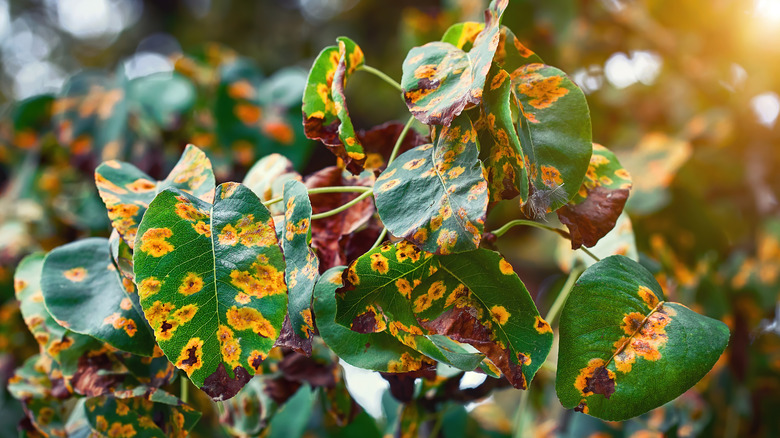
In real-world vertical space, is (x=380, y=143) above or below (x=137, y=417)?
above

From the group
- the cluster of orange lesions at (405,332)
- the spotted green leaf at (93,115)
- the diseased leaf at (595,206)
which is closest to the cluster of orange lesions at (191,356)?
the cluster of orange lesions at (405,332)

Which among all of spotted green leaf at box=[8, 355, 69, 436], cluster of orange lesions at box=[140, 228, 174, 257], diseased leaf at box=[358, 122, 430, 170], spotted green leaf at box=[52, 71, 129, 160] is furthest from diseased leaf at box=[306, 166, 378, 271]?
spotted green leaf at box=[52, 71, 129, 160]

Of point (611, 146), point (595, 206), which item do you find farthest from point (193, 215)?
point (611, 146)

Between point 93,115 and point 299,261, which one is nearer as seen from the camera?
point 299,261

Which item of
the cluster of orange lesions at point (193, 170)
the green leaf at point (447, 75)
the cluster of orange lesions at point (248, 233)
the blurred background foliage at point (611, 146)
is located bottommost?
the blurred background foliage at point (611, 146)

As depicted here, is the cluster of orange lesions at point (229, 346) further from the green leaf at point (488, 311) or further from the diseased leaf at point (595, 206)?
the diseased leaf at point (595, 206)

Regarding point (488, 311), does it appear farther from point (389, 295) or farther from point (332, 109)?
point (332, 109)

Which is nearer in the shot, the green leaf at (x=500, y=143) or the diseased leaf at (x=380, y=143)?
the green leaf at (x=500, y=143)

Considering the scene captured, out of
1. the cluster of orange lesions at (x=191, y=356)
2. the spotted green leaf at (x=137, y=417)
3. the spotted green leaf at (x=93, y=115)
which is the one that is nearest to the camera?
the cluster of orange lesions at (x=191, y=356)

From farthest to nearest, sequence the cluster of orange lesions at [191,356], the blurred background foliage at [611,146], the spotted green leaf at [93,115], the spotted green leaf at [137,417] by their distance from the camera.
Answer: the spotted green leaf at [93,115]
the blurred background foliage at [611,146]
the spotted green leaf at [137,417]
the cluster of orange lesions at [191,356]
